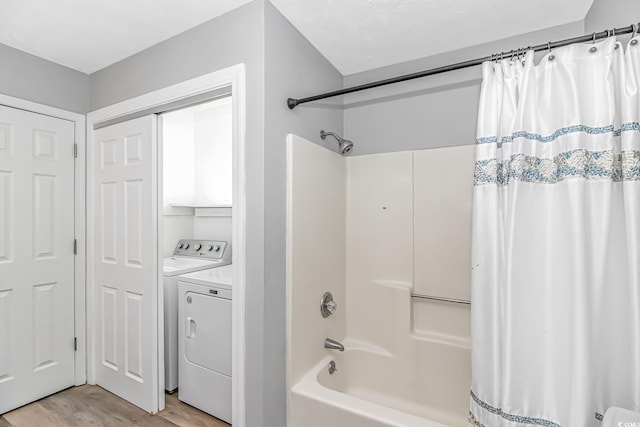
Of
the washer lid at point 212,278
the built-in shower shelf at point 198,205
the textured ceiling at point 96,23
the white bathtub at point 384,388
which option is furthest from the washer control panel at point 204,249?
the textured ceiling at point 96,23

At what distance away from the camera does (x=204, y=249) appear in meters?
3.18

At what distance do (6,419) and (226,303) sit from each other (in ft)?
4.92

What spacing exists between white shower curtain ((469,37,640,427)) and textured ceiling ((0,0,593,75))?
565 mm

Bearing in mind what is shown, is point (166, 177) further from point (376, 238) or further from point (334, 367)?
point (334, 367)

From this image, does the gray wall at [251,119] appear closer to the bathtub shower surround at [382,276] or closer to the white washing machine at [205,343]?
the bathtub shower surround at [382,276]

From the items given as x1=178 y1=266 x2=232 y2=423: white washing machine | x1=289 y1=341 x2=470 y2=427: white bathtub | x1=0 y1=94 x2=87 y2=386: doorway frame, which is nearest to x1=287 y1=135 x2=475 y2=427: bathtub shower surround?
x1=289 y1=341 x2=470 y2=427: white bathtub

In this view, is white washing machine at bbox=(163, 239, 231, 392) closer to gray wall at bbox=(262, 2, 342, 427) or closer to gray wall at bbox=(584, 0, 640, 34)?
gray wall at bbox=(262, 2, 342, 427)

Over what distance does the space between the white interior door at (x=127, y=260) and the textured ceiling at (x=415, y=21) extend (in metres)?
1.20

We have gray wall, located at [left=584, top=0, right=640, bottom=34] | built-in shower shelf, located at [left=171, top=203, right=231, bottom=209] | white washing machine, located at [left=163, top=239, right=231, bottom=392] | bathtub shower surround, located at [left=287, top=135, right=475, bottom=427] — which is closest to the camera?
gray wall, located at [left=584, top=0, right=640, bottom=34]

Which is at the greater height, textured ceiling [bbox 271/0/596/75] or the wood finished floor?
textured ceiling [bbox 271/0/596/75]

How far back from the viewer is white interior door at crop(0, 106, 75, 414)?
2.04 metres

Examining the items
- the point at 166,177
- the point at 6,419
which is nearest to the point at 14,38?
the point at 166,177

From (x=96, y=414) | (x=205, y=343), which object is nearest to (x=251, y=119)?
(x=205, y=343)

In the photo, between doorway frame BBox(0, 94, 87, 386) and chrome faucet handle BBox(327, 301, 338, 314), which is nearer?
chrome faucet handle BBox(327, 301, 338, 314)
